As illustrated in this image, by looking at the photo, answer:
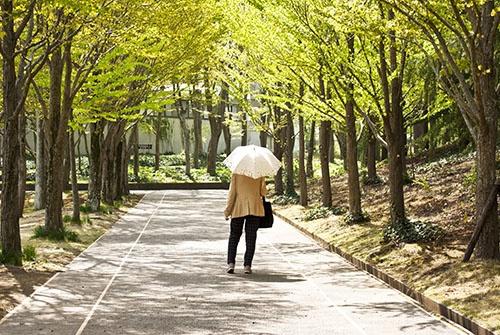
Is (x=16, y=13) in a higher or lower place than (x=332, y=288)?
higher

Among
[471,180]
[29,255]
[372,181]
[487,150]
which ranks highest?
[487,150]

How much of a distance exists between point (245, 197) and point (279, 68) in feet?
40.5

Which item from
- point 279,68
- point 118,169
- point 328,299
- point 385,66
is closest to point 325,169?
point 279,68

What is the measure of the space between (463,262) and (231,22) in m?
17.4

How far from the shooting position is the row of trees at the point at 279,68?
13656mm

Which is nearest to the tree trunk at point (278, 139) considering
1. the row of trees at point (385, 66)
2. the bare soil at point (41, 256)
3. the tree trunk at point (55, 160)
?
the row of trees at point (385, 66)

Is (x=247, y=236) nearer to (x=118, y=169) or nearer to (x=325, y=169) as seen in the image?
(x=325, y=169)

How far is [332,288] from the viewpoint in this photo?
1343 cm

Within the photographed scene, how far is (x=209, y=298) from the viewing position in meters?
12.3

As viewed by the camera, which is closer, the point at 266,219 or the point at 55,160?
the point at 266,219

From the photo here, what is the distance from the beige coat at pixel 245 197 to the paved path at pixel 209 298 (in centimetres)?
105

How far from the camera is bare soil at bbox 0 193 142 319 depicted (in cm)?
1281

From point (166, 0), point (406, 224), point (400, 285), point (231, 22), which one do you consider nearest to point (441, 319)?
point (400, 285)

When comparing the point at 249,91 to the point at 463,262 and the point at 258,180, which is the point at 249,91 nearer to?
the point at 258,180
